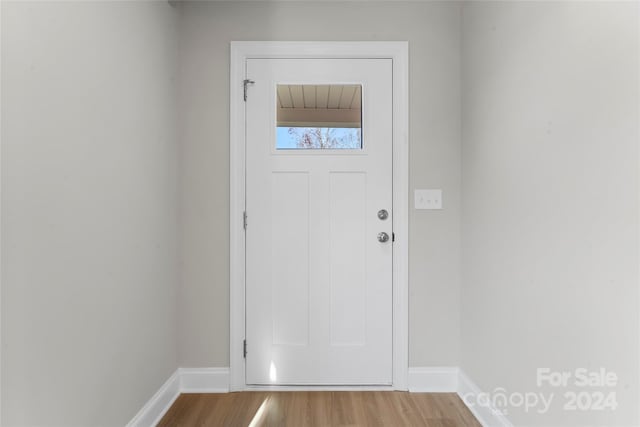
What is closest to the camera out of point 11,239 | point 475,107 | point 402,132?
point 11,239

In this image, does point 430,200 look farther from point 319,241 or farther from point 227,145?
point 227,145

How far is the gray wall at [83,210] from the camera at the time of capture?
3.68 feet

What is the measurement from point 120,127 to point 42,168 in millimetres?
529

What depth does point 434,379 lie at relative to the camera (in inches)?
91.6

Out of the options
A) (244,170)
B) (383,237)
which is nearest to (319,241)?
(383,237)

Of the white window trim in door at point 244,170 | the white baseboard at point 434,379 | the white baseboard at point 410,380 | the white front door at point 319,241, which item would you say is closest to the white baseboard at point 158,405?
the white baseboard at point 410,380

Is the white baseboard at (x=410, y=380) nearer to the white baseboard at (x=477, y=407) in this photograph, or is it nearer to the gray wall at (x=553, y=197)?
the white baseboard at (x=477, y=407)

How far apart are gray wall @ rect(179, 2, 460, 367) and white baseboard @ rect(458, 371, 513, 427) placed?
0.15 metres

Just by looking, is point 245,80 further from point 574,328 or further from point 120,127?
point 574,328

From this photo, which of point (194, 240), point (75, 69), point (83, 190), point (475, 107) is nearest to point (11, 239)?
point (83, 190)

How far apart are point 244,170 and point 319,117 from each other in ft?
1.83

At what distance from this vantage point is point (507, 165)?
1780 mm

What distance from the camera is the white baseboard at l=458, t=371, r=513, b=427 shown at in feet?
5.94

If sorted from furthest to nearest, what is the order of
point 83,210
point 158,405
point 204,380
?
point 204,380, point 158,405, point 83,210
